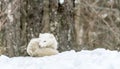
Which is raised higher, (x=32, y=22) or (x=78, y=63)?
(x=78, y=63)

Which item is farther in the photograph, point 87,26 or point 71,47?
point 87,26

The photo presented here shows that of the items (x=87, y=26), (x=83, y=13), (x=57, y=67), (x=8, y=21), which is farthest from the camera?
(x=87, y=26)

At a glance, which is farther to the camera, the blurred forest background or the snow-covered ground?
the blurred forest background

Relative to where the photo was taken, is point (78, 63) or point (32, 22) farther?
point (32, 22)

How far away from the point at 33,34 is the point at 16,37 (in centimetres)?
21

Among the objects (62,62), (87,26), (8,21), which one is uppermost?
(62,62)

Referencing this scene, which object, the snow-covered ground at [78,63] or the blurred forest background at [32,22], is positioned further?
the blurred forest background at [32,22]

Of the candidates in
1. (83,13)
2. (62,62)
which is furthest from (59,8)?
(62,62)

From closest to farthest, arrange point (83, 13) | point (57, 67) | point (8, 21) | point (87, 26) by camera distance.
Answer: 1. point (57, 67)
2. point (8, 21)
3. point (83, 13)
4. point (87, 26)

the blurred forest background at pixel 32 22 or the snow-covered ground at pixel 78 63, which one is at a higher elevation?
the snow-covered ground at pixel 78 63

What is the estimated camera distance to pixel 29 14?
4.89 metres

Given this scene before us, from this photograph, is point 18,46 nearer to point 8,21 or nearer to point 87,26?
point 8,21

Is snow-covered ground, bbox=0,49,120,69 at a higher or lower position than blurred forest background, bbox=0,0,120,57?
higher

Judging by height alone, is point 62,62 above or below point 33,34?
above
